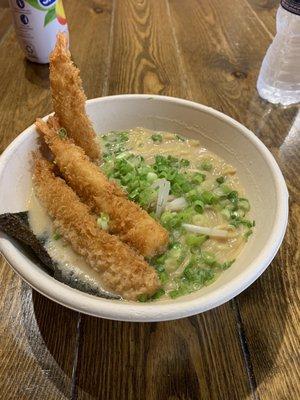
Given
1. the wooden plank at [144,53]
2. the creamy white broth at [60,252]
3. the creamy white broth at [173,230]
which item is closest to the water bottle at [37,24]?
the wooden plank at [144,53]

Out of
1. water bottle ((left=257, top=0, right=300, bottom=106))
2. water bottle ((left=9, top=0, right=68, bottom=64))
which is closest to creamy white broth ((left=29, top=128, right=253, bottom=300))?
water bottle ((left=257, top=0, right=300, bottom=106))

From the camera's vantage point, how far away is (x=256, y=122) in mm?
1621

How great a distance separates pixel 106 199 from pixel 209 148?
1.42 feet

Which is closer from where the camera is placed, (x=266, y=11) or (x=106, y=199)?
(x=106, y=199)

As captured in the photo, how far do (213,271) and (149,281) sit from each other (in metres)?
0.18

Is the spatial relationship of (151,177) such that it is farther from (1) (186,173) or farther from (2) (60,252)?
(2) (60,252)

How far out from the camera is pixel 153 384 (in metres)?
0.81

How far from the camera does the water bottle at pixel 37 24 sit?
1714mm

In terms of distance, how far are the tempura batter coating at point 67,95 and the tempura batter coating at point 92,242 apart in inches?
5.9

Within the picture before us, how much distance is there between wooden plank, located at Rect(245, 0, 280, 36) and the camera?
232 centimetres

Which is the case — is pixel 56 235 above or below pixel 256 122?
above

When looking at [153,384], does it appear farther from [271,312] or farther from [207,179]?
[207,179]

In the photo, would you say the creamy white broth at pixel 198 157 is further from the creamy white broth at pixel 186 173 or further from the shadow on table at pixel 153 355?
the shadow on table at pixel 153 355

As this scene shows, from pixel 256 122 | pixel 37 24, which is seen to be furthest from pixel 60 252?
pixel 37 24
